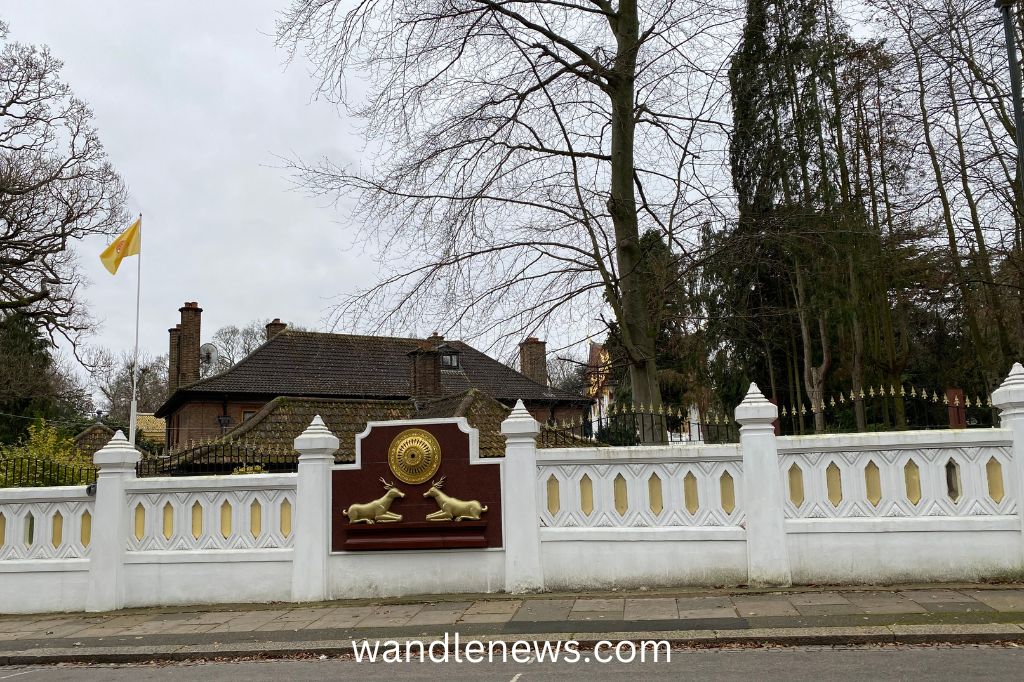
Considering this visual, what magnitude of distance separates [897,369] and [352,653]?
1604 cm

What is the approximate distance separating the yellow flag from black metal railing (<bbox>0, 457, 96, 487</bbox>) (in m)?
6.32

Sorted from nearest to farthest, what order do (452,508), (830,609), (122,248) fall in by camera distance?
(830,609) → (452,508) → (122,248)

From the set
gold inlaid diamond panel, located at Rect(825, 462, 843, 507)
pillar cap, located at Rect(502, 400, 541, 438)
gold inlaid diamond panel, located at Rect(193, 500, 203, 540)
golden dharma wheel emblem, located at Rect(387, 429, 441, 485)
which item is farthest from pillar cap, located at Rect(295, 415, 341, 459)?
gold inlaid diamond panel, located at Rect(825, 462, 843, 507)

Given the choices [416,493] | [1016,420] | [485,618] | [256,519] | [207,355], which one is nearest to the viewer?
[485,618]

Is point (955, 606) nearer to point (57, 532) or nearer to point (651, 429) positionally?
point (651, 429)

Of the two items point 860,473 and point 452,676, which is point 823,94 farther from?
point 452,676

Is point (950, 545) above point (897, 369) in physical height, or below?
below

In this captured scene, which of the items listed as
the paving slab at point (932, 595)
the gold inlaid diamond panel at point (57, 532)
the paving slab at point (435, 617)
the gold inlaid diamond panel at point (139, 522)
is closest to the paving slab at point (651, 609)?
the paving slab at point (435, 617)

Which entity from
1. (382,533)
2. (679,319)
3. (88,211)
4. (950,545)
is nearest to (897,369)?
(679,319)

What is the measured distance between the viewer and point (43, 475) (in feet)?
43.7

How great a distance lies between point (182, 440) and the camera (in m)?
36.8

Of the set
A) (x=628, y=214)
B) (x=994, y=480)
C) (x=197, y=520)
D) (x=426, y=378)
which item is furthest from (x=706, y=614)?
(x=426, y=378)

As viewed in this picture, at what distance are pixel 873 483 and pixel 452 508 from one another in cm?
466

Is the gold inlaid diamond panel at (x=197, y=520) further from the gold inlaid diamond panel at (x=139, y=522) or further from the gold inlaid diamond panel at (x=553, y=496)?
the gold inlaid diamond panel at (x=553, y=496)
